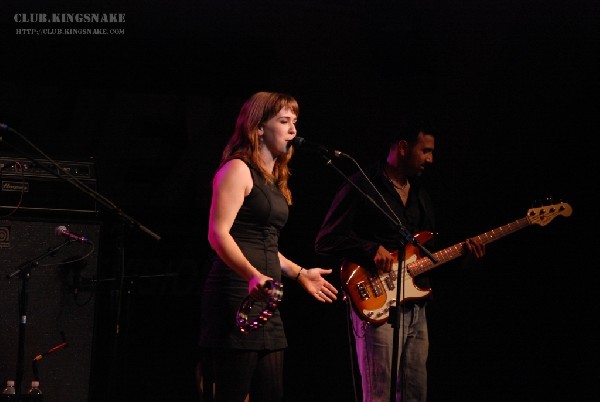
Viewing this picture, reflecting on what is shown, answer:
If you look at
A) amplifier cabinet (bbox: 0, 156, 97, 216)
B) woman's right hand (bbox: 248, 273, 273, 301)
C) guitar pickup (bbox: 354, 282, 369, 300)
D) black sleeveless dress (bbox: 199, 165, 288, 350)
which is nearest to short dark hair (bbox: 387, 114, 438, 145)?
guitar pickup (bbox: 354, 282, 369, 300)

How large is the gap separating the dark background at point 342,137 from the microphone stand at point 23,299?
2.46 ft

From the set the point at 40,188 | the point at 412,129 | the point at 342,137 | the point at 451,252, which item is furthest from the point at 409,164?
the point at 40,188

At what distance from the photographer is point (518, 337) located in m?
5.38

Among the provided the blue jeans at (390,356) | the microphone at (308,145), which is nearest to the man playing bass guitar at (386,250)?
the blue jeans at (390,356)

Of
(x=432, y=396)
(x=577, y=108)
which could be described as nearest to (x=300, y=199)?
(x=432, y=396)

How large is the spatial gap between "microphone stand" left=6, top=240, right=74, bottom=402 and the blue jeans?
1768 millimetres

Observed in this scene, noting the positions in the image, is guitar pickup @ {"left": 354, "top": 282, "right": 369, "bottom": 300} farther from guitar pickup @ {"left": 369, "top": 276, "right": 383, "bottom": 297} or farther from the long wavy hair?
the long wavy hair

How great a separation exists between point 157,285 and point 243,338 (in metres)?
2.29

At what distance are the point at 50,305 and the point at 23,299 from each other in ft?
0.66

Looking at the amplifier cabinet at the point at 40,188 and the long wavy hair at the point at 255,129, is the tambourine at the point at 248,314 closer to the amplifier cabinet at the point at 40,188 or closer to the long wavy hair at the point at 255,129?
the long wavy hair at the point at 255,129

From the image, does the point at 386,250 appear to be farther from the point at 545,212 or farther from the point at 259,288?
the point at 259,288

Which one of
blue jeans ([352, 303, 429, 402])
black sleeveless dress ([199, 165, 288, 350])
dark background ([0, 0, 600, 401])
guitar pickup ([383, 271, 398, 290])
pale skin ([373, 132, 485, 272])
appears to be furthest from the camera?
dark background ([0, 0, 600, 401])

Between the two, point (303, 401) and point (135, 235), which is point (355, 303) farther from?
point (135, 235)

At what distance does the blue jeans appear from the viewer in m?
4.05
